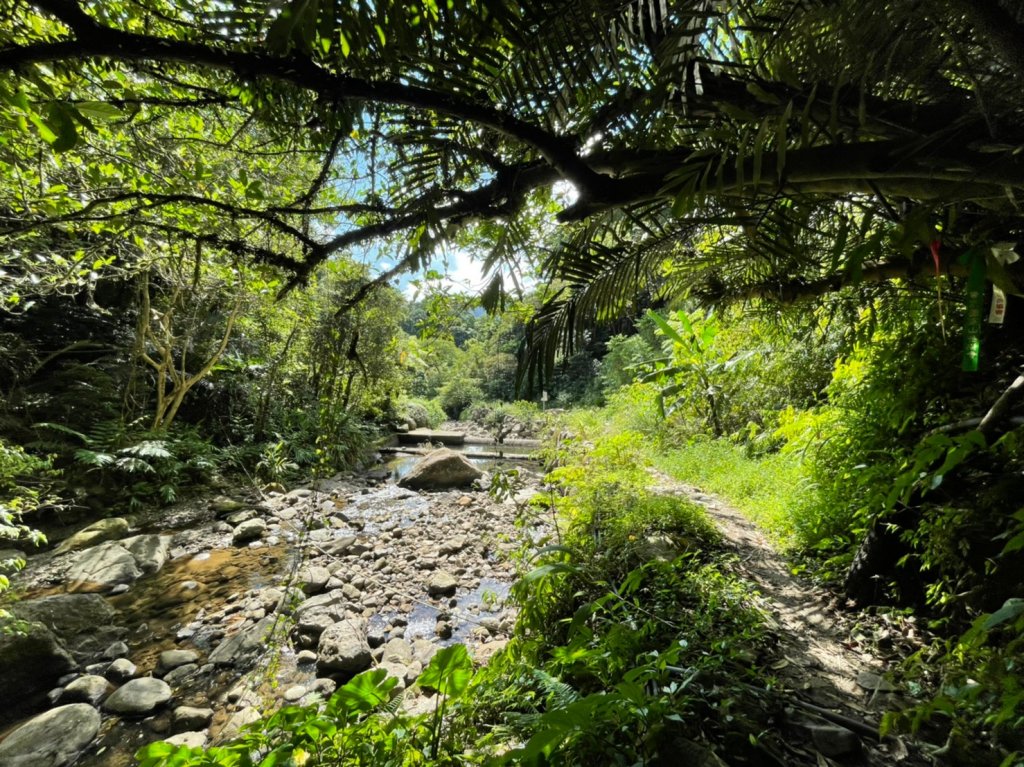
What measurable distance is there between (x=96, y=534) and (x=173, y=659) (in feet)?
9.95

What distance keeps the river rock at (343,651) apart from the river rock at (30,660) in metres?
1.72

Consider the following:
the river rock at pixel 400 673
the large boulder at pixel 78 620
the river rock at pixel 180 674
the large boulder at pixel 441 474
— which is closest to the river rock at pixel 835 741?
the river rock at pixel 400 673

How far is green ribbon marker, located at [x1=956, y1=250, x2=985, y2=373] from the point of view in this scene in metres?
0.98

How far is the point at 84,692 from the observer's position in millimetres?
2844

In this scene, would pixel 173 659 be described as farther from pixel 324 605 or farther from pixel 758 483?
pixel 758 483

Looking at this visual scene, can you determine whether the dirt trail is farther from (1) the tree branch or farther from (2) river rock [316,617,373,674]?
(2) river rock [316,617,373,674]

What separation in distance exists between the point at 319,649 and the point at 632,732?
2.95 meters

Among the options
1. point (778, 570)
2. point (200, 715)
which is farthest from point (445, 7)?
point (200, 715)

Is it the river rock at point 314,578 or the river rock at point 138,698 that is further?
the river rock at point 314,578

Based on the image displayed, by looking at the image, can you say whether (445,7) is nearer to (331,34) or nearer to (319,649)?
(331,34)

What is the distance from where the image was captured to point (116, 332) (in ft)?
25.6

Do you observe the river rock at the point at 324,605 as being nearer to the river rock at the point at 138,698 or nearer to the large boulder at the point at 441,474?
the river rock at the point at 138,698

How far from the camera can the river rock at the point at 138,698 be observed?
8.96 ft

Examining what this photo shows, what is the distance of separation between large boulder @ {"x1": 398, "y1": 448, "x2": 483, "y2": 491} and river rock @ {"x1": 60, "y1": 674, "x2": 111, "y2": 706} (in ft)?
17.6
